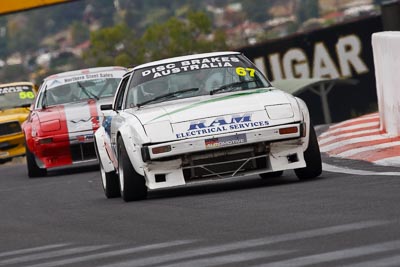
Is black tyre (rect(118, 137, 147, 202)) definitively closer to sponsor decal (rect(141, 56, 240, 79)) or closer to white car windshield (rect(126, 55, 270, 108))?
white car windshield (rect(126, 55, 270, 108))

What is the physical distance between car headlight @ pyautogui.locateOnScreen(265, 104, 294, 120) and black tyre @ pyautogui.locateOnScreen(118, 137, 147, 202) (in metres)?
1.21

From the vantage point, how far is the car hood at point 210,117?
10781 mm

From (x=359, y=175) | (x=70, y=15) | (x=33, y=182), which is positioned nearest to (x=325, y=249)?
(x=359, y=175)

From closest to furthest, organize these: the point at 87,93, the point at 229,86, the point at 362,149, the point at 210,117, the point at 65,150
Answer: the point at 210,117
the point at 229,86
the point at 362,149
the point at 65,150
the point at 87,93

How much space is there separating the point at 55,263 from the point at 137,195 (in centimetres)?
391

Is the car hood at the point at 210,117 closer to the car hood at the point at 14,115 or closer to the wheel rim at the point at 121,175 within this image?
the wheel rim at the point at 121,175

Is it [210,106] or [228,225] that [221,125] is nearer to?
[210,106]

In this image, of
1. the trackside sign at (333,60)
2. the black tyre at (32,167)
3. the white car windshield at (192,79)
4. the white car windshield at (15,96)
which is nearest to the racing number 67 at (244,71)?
the white car windshield at (192,79)

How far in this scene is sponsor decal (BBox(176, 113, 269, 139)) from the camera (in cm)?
1077

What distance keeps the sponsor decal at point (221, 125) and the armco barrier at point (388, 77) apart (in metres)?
4.11

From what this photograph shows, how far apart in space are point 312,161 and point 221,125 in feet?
3.06

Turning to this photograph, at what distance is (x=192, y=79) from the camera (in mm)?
12086

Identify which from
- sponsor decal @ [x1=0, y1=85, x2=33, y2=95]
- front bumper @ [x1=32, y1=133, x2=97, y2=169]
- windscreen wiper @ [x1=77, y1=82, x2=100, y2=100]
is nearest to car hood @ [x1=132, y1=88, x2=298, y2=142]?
front bumper @ [x1=32, y1=133, x2=97, y2=169]

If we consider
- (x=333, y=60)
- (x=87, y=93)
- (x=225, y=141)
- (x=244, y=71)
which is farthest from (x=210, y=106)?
(x=333, y=60)
